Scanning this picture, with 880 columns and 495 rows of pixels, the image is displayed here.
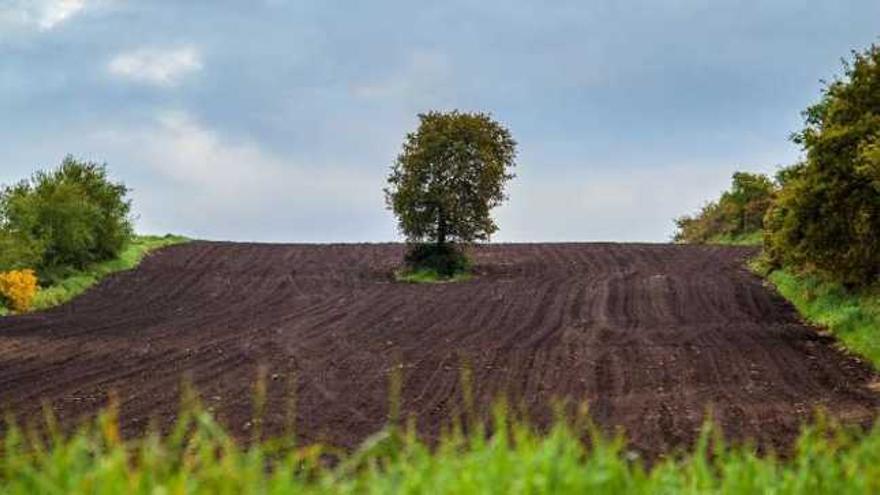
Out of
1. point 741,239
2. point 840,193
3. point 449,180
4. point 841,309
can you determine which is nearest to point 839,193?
point 840,193

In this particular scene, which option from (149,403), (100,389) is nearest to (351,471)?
(149,403)

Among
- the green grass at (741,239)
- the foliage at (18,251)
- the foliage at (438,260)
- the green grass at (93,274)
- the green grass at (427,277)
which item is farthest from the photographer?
the green grass at (741,239)

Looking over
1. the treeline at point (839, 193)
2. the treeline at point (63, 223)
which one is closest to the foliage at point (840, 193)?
the treeline at point (839, 193)

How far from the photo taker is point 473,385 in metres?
19.1

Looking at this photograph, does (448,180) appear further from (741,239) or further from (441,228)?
(741,239)

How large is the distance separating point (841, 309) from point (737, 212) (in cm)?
3203

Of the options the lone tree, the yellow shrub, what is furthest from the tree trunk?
the yellow shrub

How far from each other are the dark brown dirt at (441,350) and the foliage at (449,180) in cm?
253

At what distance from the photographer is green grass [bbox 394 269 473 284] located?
134 ft

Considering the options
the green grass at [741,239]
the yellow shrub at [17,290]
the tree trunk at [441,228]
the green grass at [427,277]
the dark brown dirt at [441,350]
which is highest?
the green grass at [741,239]

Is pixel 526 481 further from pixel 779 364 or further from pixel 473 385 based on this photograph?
pixel 779 364

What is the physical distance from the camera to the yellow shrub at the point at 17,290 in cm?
3319

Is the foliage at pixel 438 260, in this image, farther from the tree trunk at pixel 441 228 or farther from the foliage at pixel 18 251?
the foliage at pixel 18 251

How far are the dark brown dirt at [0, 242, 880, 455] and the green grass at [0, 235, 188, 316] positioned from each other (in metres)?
0.73
